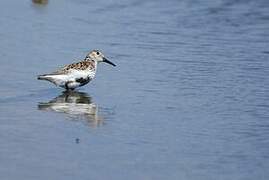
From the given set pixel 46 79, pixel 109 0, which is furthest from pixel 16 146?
pixel 109 0

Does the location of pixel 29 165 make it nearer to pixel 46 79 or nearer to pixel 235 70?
pixel 46 79

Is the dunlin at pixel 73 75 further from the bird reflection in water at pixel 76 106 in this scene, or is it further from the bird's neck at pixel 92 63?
the bird reflection in water at pixel 76 106

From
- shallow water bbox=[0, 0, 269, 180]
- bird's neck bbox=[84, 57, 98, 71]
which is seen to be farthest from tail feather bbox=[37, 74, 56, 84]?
bird's neck bbox=[84, 57, 98, 71]

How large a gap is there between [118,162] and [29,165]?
0.94m

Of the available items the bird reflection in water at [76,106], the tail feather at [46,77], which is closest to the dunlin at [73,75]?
the tail feather at [46,77]

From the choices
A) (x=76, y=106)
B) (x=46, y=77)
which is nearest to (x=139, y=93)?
(x=76, y=106)

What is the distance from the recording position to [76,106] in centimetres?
1236

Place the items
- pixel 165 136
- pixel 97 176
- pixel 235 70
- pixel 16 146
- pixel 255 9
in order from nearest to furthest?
1. pixel 97 176
2. pixel 16 146
3. pixel 165 136
4. pixel 235 70
5. pixel 255 9

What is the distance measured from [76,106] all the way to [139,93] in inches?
38.6

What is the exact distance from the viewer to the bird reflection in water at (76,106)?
11.5 metres

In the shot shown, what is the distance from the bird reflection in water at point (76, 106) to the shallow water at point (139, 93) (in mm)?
17

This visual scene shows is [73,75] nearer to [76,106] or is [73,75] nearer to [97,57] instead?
[97,57]

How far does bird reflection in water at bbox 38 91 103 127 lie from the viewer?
11484 mm

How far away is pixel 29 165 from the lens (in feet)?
29.9
